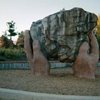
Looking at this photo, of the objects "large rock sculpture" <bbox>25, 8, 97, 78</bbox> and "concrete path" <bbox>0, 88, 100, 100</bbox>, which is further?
"large rock sculpture" <bbox>25, 8, 97, 78</bbox>

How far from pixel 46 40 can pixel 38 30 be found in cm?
90

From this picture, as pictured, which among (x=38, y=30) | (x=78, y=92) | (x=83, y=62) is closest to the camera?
(x=78, y=92)

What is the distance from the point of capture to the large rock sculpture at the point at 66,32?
52.5 ft

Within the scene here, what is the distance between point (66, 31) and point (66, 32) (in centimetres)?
5

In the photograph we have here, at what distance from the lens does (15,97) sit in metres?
10.3

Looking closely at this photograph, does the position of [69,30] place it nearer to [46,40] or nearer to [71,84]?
[46,40]

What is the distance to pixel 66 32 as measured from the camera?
16.1m

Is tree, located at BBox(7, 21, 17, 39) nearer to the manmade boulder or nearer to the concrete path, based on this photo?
the manmade boulder

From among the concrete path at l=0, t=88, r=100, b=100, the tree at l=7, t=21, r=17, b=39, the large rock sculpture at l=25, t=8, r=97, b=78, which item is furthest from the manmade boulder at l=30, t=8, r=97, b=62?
the tree at l=7, t=21, r=17, b=39

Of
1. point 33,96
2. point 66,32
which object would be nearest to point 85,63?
point 66,32

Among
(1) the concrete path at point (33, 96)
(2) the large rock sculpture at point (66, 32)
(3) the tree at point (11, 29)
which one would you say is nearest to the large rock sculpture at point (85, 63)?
(2) the large rock sculpture at point (66, 32)

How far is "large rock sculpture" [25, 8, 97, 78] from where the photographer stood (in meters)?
16.0

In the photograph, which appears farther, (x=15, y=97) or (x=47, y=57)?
(x=47, y=57)

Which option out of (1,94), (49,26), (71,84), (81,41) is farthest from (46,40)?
(1,94)
